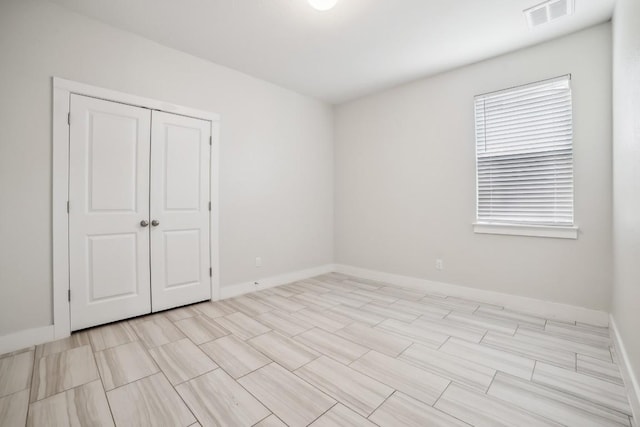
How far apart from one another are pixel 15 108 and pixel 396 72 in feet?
12.6

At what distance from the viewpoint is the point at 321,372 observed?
6.39 ft

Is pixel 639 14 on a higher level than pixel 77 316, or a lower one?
higher

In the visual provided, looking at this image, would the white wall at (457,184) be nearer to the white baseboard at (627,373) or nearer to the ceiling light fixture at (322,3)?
the white baseboard at (627,373)

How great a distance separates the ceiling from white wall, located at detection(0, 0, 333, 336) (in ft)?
0.85

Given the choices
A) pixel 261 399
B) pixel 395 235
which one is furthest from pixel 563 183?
pixel 261 399

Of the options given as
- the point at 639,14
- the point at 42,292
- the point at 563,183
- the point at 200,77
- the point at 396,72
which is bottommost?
the point at 42,292

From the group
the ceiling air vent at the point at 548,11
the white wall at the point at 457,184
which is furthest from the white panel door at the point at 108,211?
the ceiling air vent at the point at 548,11

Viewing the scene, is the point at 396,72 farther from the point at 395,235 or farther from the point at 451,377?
the point at 451,377

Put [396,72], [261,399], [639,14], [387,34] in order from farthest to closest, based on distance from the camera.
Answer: [396,72]
[387,34]
[261,399]
[639,14]

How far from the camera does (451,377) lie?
1882 mm

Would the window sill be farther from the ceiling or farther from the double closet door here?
the double closet door

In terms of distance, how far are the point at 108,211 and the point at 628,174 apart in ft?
13.6

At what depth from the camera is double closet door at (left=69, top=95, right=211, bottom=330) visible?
257 cm

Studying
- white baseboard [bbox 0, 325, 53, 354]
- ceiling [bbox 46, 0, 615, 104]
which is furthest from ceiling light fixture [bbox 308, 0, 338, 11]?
white baseboard [bbox 0, 325, 53, 354]
